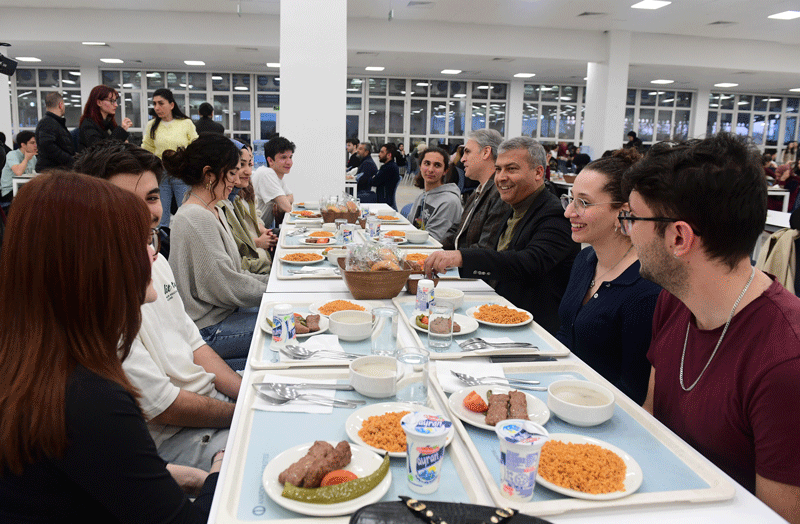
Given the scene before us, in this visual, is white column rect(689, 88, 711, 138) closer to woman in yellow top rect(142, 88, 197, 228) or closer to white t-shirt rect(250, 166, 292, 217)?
white t-shirt rect(250, 166, 292, 217)

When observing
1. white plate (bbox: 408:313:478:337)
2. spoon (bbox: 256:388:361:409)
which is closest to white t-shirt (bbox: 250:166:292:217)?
white plate (bbox: 408:313:478:337)

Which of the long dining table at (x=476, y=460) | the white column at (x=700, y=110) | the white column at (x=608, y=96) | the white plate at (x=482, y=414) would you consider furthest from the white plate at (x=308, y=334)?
the white column at (x=700, y=110)

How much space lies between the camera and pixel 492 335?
1.91m

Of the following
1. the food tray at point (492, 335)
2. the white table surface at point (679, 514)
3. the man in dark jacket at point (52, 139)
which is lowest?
the white table surface at point (679, 514)

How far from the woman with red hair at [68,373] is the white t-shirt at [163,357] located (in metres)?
0.50

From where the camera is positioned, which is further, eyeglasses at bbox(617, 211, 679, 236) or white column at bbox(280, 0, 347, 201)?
white column at bbox(280, 0, 347, 201)

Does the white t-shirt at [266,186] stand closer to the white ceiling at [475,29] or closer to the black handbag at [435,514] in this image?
the black handbag at [435,514]

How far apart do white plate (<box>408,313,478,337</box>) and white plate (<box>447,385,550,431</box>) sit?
477 mm

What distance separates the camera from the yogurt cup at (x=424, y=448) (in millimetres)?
985

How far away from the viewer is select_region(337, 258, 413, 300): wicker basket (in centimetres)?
224

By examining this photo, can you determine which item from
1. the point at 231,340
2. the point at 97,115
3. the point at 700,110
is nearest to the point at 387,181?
the point at 97,115

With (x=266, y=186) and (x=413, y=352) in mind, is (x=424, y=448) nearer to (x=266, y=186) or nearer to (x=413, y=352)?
(x=413, y=352)

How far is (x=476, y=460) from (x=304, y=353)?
0.70 m

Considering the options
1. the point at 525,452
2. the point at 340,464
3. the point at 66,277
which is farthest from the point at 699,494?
the point at 66,277
